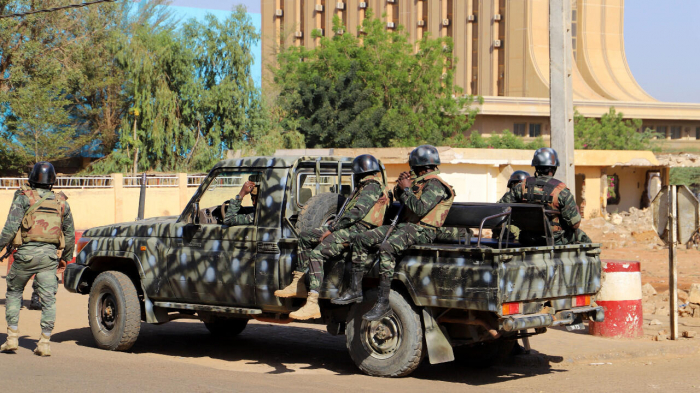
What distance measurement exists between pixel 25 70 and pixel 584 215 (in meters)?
25.7

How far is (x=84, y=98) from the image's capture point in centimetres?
3881

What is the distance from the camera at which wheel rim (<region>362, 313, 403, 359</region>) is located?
276 inches

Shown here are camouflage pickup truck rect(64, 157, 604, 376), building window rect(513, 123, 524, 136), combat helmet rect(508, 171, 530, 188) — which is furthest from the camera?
building window rect(513, 123, 524, 136)

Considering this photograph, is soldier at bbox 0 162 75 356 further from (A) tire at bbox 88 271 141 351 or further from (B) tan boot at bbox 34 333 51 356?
(A) tire at bbox 88 271 141 351

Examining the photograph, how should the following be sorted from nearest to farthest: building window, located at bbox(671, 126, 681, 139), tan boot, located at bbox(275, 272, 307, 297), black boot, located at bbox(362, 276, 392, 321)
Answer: black boot, located at bbox(362, 276, 392, 321) < tan boot, located at bbox(275, 272, 307, 297) < building window, located at bbox(671, 126, 681, 139)

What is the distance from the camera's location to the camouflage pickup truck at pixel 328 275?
664 centimetres

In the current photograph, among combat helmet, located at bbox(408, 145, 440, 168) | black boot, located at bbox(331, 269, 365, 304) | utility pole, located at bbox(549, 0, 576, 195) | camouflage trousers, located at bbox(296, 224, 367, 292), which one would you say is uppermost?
utility pole, located at bbox(549, 0, 576, 195)

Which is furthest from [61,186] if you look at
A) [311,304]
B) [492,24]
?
[492,24]

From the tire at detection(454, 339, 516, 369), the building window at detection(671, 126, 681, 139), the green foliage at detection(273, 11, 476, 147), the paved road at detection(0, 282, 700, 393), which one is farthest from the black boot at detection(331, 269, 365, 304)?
the building window at detection(671, 126, 681, 139)

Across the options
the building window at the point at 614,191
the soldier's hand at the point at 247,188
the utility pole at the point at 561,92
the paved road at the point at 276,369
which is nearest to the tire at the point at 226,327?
the paved road at the point at 276,369

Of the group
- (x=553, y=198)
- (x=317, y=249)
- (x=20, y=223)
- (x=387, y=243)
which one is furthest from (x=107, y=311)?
(x=553, y=198)

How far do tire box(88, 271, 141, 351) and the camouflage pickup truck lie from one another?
0.04 feet

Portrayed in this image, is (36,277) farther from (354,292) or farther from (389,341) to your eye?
(389,341)

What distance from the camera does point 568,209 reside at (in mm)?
8180
